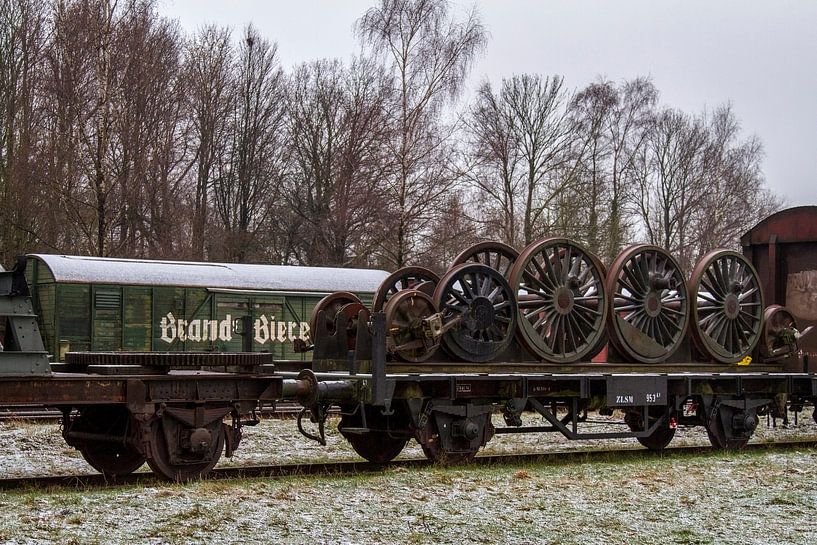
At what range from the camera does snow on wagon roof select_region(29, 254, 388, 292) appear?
22.4 m

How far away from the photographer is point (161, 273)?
920 inches

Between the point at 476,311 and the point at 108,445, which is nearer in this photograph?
the point at 108,445

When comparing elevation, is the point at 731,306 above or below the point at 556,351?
above

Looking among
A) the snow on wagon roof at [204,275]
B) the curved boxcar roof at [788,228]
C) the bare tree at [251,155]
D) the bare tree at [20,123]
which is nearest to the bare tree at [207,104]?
the bare tree at [251,155]

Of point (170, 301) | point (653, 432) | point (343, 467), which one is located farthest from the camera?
point (170, 301)

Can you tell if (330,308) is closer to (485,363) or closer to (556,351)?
(485,363)

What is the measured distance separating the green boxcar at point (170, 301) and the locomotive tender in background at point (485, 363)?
315 inches

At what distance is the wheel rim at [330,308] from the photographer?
550 inches

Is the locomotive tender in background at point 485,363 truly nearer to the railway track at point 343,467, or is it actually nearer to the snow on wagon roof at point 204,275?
the railway track at point 343,467

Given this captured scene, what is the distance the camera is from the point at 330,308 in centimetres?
1415

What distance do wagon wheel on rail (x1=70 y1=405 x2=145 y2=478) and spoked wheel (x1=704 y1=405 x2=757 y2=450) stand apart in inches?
331

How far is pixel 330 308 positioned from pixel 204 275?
10402 mm

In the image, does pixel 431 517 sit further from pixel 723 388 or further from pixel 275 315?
pixel 275 315

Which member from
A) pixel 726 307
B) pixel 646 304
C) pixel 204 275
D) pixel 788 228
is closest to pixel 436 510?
pixel 646 304
